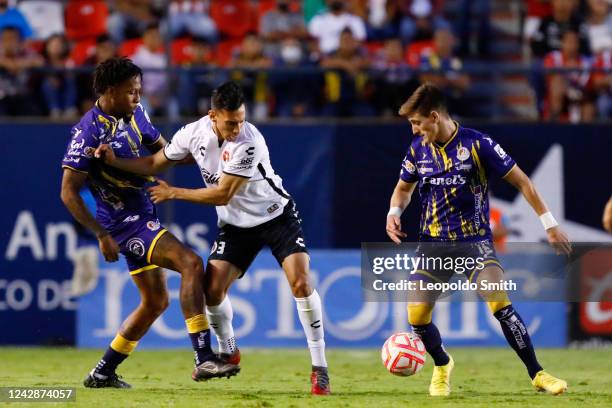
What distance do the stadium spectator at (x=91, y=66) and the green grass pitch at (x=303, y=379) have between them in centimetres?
299

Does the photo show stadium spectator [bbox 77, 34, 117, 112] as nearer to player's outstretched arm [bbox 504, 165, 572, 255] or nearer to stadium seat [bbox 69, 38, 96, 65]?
stadium seat [bbox 69, 38, 96, 65]

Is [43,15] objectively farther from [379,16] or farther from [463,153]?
[463,153]

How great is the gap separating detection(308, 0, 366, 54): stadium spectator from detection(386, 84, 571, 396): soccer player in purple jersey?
735 cm

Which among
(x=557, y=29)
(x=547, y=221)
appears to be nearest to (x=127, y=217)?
(x=547, y=221)

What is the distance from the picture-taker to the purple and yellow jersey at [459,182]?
933 cm

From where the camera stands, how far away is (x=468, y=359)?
43.8ft

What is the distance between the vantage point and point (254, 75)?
1524 cm

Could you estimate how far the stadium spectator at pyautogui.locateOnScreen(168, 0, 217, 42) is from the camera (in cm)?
1633

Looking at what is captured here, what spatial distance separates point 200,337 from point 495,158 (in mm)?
2548

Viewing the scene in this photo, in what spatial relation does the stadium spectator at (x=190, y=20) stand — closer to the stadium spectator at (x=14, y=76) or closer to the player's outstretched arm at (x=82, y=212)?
the stadium spectator at (x=14, y=76)

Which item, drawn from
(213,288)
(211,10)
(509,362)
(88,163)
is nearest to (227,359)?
(213,288)

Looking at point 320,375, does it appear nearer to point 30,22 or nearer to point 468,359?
point 468,359

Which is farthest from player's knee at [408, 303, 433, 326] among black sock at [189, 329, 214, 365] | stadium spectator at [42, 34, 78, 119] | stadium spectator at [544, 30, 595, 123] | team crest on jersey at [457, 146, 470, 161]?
stadium spectator at [42, 34, 78, 119]

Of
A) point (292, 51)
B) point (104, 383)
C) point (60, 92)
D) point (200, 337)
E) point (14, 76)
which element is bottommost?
point (104, 383)
